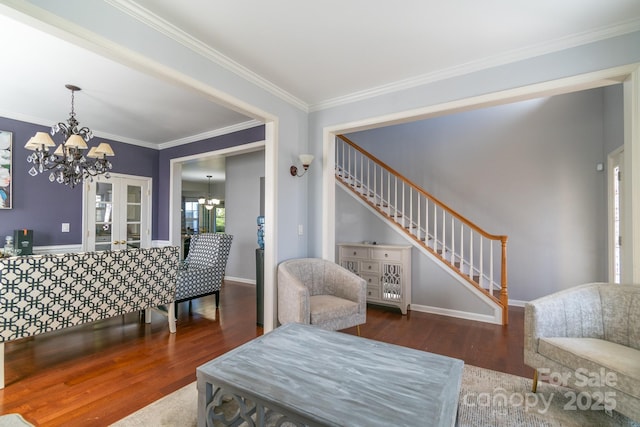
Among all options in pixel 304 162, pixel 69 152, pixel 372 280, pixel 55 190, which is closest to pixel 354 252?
pixel 372 280

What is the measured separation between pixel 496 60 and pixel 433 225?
2803mm

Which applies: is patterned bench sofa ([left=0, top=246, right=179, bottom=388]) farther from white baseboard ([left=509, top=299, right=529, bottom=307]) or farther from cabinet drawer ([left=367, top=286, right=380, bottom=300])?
white baseboard ([left=509, top=299, right=529, bottom=307])

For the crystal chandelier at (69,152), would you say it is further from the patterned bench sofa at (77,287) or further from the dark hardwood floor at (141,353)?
the dark hardwood floor at (141,353)

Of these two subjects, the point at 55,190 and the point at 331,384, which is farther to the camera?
the point at 55,190

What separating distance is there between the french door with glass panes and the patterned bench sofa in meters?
2.55

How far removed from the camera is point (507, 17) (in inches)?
83.0

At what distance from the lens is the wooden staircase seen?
3969mm

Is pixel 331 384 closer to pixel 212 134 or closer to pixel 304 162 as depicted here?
pixel 304 162

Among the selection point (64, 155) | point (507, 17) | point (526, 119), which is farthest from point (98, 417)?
point (526, 119)

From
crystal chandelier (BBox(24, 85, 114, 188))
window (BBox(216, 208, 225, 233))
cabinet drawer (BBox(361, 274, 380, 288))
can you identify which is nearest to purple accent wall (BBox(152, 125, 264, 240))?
crystal chandelier (BBox(24, 85, 114, 188))

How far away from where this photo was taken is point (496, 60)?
261cm

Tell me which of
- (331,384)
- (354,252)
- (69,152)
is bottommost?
(331,384)

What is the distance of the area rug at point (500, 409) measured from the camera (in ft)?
5.99

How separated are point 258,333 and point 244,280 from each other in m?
2.78
